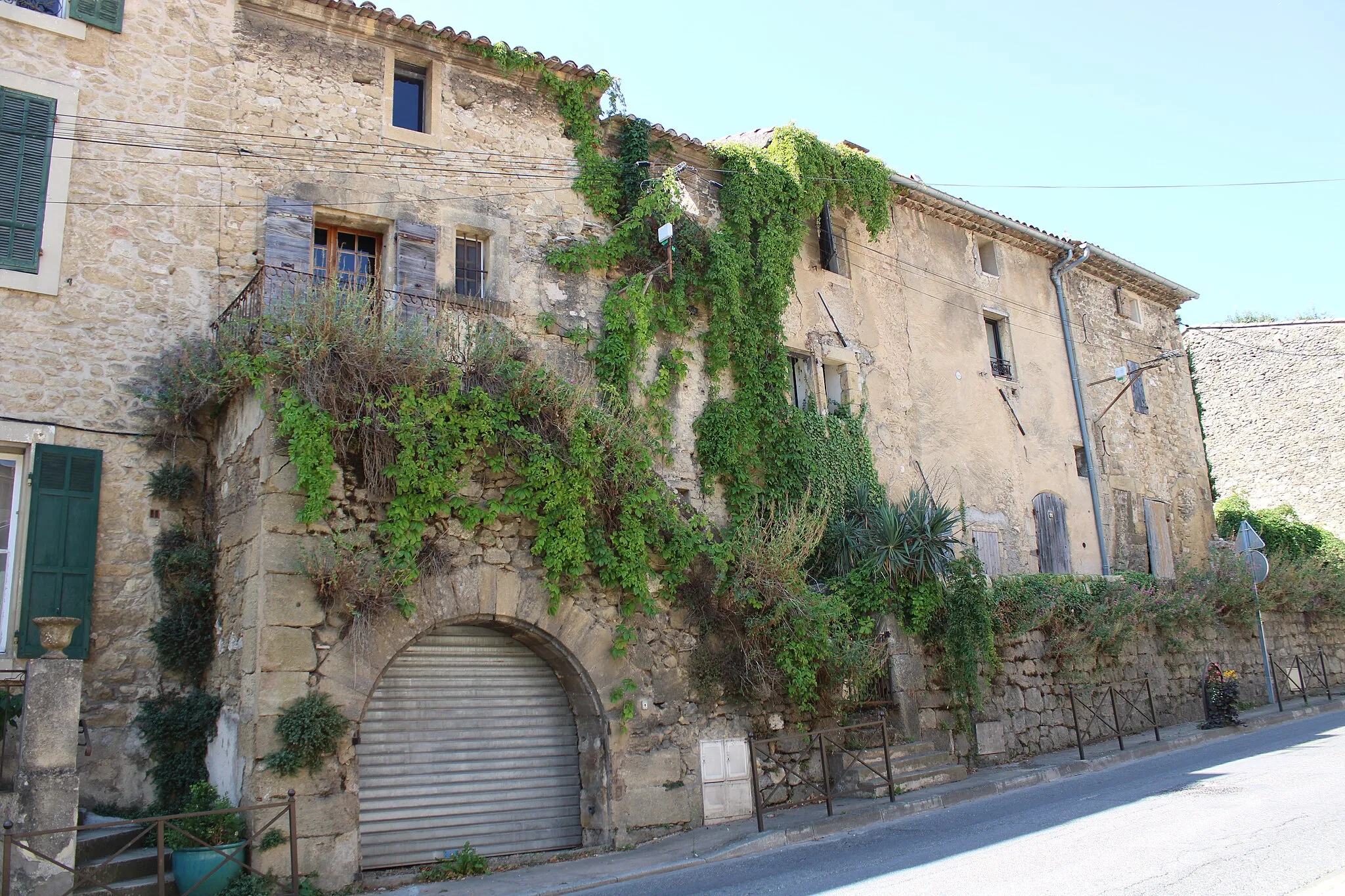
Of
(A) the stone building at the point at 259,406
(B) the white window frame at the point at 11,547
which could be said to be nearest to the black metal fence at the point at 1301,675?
(A) the stone building at the point at 259,406

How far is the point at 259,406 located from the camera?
814 centimetres

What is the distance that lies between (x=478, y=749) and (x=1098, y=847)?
523 centimetres

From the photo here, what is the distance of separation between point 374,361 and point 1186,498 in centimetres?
1825

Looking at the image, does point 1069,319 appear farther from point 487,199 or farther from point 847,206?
point 487,199

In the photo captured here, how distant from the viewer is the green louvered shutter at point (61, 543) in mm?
8172

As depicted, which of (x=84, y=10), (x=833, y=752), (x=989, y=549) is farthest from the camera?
(x=989, y=549)

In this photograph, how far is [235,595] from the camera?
8.21 metres

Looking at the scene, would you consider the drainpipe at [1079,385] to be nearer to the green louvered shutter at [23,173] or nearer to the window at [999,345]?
the window at [999,345]

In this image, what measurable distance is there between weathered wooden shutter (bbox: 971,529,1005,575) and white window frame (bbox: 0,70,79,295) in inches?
500

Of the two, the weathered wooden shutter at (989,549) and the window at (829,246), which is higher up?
the window at (829,246)

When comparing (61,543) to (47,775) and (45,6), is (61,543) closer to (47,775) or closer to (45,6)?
(47,775)

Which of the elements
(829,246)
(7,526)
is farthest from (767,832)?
(829,246)

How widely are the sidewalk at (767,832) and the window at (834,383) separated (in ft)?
17.9

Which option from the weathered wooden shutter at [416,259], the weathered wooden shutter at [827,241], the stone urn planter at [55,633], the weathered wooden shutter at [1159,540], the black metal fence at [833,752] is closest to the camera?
the stone urn planter at [55,633]
